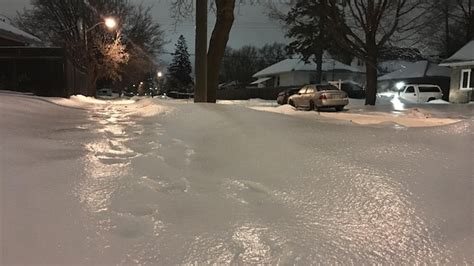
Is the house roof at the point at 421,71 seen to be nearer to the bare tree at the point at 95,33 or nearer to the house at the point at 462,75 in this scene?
the house at the point at 462,75

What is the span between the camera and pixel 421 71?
48875 millimetres

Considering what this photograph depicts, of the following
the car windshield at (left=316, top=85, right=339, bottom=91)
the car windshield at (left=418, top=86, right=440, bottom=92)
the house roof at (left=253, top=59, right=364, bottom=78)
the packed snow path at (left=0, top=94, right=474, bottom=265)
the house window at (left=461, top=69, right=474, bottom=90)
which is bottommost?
the packed snow path at (left=0, top=94, right=474, bottom=265)

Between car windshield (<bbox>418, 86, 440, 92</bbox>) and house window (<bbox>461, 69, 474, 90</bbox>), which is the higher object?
house window (<bbox>461, 69, 474, 90</bbox>)

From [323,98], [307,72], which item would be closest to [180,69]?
[307,72]

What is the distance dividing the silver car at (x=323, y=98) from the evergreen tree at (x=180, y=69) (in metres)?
69.4

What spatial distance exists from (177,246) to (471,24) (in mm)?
52077

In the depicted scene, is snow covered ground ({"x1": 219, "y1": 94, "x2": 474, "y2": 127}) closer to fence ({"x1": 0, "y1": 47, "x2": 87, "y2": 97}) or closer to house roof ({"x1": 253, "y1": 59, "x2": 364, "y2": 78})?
fence ({"x1": 0, "y1": 47, "x2": 87, "y2": 97})

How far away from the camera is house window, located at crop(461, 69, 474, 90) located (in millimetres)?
32853

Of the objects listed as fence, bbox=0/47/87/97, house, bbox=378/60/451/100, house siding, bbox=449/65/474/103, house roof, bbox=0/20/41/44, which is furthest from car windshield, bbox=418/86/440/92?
house roof, bbox=0/20/41/44

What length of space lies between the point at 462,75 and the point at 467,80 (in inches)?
21.6

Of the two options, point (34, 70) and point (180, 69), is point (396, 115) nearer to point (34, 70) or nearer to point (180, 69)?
point (34, 70)

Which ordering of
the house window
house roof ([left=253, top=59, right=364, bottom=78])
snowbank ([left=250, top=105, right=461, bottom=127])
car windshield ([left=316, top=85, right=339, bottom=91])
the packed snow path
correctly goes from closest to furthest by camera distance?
the packed snow path
snowbank ([left=250, top=105, right=461, bottom=127])
car windshield ([left=316, top=85, right=339, bottom=91])
the house window
house roof ([left=253, top=59, right=364, bottom=78])

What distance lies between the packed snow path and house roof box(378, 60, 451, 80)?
150 feet

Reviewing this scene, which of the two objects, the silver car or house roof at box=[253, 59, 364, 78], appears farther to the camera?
house roof at box=[253, 59, 364, 78]
